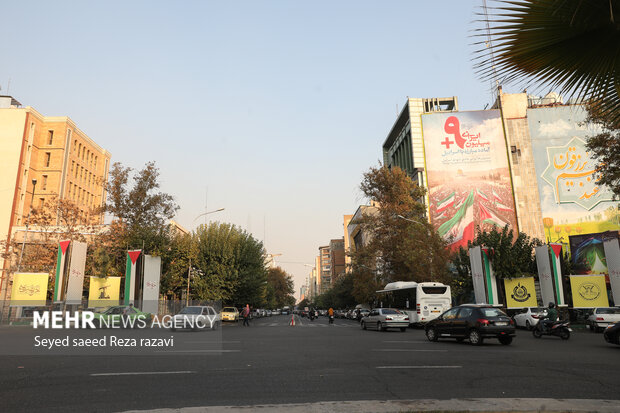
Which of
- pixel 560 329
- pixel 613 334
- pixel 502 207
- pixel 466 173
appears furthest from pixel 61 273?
pixel 502 207

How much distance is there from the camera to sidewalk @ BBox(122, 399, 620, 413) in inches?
224

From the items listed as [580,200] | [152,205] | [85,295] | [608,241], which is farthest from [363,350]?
[580,200]

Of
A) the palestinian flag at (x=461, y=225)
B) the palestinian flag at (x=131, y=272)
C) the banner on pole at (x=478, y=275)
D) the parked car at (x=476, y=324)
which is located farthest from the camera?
the palestinian flag at (x=461, y=225)

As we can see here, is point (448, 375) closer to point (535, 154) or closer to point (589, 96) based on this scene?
point (589, 96)

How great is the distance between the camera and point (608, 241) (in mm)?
29594

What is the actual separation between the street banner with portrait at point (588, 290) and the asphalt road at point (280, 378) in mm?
20173

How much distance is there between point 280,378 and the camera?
8.58 m

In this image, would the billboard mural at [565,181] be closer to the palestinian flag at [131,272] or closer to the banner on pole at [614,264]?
the banner on pole at [614,264]

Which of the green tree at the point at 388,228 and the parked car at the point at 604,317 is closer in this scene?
the parked car at the point at 604,317

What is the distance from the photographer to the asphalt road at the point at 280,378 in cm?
678

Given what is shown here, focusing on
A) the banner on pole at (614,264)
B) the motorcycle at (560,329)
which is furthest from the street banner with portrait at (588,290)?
the motorcycle at (560,329)

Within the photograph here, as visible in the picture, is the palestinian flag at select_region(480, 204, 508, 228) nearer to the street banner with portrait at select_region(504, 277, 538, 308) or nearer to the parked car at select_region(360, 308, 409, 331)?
the street banner with portrait at select_region(504, 277, 538, 308)

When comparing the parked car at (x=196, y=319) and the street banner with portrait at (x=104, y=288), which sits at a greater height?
the street banner with portrait at (x=104, y=288)

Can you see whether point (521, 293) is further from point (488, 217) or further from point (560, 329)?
point (488, 217)
